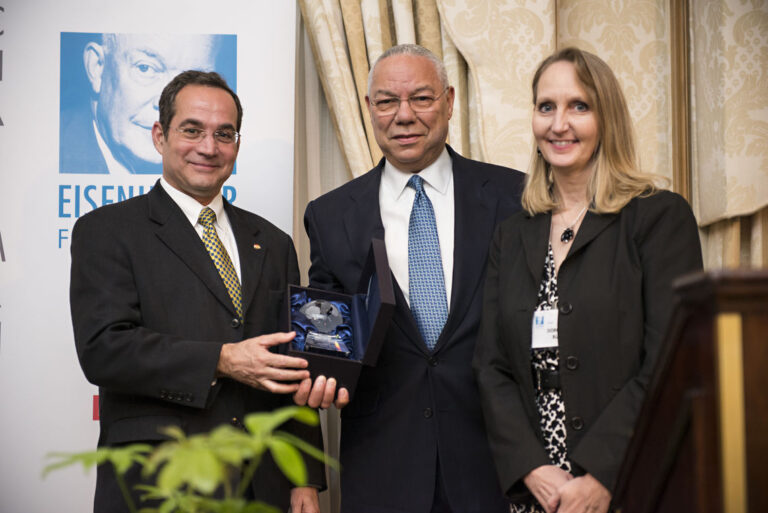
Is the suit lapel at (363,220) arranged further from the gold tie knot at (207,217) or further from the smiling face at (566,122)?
the smiling face at (566,122)

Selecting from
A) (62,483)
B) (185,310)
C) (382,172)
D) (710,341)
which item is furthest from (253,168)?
(710,341)

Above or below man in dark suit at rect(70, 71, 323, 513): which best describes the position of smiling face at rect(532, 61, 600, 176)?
above

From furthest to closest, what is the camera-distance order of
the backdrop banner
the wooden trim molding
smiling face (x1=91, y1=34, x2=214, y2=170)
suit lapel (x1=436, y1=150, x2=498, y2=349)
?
1. smiling face (x1=91, y1=34, x2=214, y2=170)
2. the backdrop banner
3. suit lapel (x1=436, y1=150, x2=498, y2=349)
4. the wooden trim molding

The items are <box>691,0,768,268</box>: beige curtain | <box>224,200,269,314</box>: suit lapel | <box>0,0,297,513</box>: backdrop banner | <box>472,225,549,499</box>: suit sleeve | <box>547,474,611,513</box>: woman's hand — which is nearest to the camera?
<box>547,474,611,513</box>: woman's hand

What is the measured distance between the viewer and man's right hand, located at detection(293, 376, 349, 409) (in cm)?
221

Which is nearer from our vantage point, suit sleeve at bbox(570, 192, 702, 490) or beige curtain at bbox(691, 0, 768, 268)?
suit sleeve at bbox(570, 192, 702, 490)

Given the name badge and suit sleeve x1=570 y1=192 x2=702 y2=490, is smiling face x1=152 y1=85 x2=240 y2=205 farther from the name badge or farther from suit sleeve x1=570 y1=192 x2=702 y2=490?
suit sleeve x1=570 y1=192 x2=702 y2=490

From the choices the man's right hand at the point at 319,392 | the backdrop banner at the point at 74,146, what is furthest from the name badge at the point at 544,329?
the backdrop banner at the point at 74,146

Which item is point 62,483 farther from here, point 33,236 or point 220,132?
point 220,132

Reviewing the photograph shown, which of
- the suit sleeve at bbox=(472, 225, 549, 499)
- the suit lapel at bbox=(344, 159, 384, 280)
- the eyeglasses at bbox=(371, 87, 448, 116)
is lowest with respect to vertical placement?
the suit sleeve at bbox=(472, 225, 549, 499)

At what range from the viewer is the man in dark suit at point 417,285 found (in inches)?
93.1

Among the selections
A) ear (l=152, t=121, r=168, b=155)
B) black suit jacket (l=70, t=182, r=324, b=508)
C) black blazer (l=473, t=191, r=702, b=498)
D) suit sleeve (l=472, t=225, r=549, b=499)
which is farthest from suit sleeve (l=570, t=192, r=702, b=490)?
ear (l=152, t=121, r=168, b=155)

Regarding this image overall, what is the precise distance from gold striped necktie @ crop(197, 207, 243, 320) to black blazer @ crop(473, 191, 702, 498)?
0.83 metres

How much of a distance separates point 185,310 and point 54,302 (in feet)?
4.11
